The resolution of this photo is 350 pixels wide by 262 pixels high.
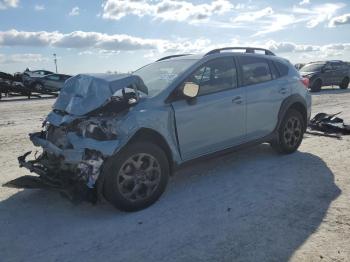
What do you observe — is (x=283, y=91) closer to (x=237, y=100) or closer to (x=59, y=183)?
(x=237, y=100)

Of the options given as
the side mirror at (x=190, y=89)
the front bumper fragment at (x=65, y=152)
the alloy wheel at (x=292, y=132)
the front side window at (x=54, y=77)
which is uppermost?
the front side window at (x=54, y=77)

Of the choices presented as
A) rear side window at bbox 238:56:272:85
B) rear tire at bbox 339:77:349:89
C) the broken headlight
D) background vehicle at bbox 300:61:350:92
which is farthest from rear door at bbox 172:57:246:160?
rear tire at bbox 339:77:349:89

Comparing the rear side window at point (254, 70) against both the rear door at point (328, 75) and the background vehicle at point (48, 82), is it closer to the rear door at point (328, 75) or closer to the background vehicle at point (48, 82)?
the rear door at point (328, 75)

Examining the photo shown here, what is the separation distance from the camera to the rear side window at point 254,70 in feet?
19.8

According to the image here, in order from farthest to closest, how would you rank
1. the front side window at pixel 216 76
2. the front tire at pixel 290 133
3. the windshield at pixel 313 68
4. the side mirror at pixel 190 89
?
the windshield at pixel 313 68
the front tire at pixel 290 133
the front side window at pixel 216 76
the side mirror at pixel 190 89

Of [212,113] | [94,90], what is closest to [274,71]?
[212,113]

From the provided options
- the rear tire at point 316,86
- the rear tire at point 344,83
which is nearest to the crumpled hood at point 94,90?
the rear tire at point 316,86

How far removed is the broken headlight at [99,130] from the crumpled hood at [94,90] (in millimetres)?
245

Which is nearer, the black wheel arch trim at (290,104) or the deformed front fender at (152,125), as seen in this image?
the deformed front fender at (152,125)

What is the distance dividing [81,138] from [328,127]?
615 centimetres

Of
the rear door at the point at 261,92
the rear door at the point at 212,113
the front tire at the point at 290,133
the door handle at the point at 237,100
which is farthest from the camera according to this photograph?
the front tire at the point at 290,133

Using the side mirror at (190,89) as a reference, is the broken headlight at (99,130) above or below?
below

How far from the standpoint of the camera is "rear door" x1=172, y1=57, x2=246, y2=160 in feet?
16.7

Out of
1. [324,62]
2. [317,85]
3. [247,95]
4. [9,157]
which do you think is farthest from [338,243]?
[324,62]
